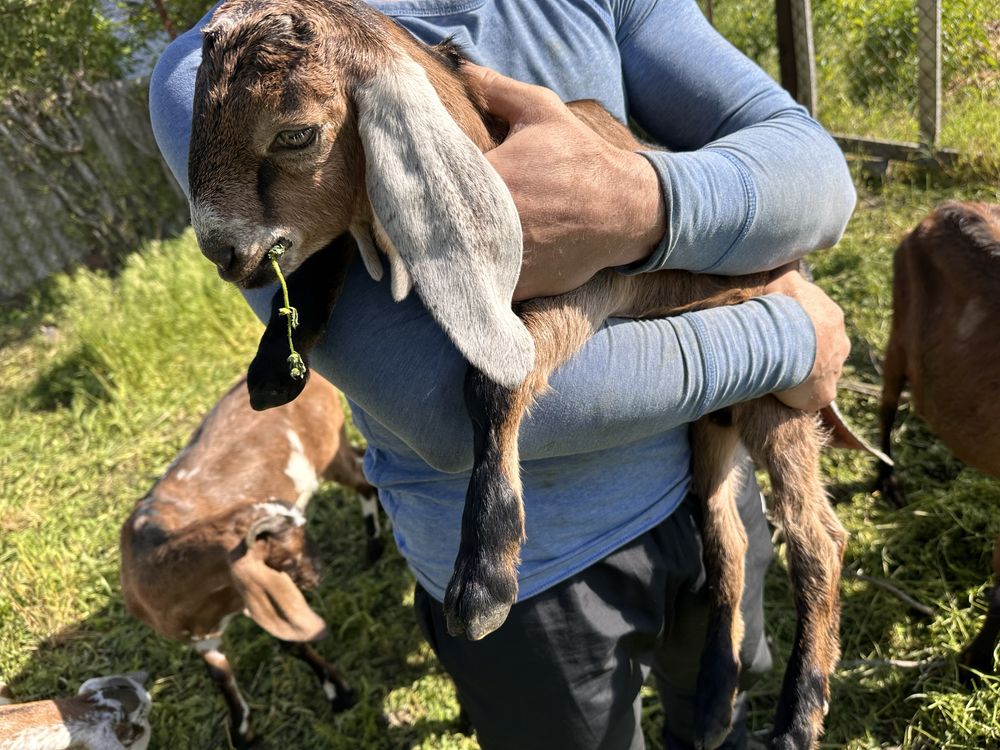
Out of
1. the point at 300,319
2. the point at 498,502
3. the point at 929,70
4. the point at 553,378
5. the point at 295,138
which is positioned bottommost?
the point at 929,70

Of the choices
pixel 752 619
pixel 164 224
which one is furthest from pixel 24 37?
pixel 752 619

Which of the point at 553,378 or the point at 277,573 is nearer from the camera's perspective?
the point at 553,378

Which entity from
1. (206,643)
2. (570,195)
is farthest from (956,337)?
(206,643)

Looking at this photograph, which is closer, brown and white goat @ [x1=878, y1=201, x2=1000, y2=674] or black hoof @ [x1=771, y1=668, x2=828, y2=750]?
black hoof @ [x1=771, y1=668, x2=828, y2=750]

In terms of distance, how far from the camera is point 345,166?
1.16m

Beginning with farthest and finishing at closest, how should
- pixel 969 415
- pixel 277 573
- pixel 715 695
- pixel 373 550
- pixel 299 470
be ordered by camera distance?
pixel 373 550
pixel 299 470
pixel 969 415
pixel 277 573
pixel 715 695

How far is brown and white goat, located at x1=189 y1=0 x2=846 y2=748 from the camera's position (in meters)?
1.03

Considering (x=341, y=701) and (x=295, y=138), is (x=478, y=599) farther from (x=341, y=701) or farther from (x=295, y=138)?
(x=341, y=701)

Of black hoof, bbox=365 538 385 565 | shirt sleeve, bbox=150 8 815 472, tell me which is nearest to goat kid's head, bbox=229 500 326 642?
black hoof, bbox=365 538 385 565

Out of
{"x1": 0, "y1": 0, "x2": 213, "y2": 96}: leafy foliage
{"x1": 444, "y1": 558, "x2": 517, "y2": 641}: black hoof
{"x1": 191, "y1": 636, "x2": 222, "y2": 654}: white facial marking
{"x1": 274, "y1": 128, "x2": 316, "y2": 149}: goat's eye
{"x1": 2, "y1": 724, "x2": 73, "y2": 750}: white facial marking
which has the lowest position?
{"x1": 191, "y1": 636, "x2": 222, "y2": 654}: white facial marking

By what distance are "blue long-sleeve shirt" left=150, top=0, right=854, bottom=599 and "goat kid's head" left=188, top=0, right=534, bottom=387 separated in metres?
0.14

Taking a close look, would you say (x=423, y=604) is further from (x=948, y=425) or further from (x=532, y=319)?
(x=948, y=425)

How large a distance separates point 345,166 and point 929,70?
5.40 meters

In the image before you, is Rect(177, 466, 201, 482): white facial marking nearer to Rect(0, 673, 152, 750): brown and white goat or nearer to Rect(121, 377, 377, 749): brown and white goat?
Rect(121, 377, 377, 749): brown and white goat
